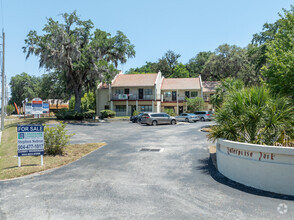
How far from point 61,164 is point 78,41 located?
27503 mm

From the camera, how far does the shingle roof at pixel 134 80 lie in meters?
45.5


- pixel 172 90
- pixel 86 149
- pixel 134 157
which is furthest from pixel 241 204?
pixel 172 90

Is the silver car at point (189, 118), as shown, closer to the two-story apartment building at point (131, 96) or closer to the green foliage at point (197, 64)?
the two-story apartment building at point (131, 96)

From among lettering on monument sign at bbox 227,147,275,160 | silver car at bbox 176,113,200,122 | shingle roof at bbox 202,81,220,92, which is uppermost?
shingle roof at bbox 202,81,220,92

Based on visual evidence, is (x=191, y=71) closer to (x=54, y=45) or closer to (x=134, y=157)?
(x=54, y=45)

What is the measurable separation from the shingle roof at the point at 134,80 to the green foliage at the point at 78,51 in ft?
24.0

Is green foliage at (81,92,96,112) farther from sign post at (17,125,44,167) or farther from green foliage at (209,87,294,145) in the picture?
green foliage at (209,87,294,145)

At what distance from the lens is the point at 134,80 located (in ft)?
155

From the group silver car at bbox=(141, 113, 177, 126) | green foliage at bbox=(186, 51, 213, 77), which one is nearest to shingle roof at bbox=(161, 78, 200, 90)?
silver car at bbox=(141, 113, 177, 126)

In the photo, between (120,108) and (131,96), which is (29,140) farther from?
(120,108)

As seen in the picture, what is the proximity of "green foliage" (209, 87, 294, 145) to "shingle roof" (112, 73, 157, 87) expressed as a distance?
119 ft

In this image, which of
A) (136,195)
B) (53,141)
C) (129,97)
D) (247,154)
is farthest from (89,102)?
(247,154)

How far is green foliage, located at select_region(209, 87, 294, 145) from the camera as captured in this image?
7.91m

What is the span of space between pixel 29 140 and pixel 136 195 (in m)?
5.92
